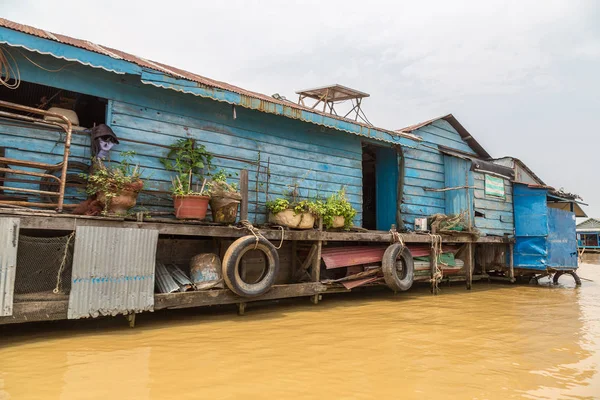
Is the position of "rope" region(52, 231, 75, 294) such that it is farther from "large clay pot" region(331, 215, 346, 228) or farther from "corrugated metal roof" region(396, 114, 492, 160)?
"corrugated metal roof" region(396, 114, 492, 160)

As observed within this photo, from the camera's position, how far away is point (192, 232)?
6277 mm

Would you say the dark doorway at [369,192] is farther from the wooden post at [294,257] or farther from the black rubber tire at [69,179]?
the black rubber tire at [69,179]

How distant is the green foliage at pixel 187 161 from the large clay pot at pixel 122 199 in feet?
3.72

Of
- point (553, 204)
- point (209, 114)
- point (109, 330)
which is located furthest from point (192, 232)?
point (553, 204)

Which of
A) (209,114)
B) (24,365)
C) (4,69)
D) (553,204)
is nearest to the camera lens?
(24,365)

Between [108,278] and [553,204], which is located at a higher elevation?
[553,204]

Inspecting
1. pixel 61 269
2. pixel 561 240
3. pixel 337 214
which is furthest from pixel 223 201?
pixel 561 240

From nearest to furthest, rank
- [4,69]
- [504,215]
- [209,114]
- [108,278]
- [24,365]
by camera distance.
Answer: [24,365], [108,278], [4,69], [209,114], [504,215]

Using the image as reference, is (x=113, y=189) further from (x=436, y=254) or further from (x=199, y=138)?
(x=436, y=254)

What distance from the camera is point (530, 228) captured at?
40.2 ft

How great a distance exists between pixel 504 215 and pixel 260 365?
10.7 metres

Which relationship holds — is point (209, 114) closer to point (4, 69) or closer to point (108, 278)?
point (4, 69)

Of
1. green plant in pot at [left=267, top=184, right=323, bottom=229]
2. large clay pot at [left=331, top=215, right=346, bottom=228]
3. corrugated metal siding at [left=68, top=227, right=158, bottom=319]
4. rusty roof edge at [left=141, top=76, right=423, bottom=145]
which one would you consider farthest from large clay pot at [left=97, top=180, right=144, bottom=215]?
large clay pot at [left=331, top=215, right=346, bottom=228]

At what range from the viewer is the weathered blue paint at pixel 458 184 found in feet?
37.8
